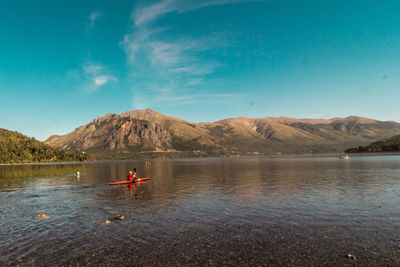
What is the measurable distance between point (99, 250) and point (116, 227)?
627 centimetres

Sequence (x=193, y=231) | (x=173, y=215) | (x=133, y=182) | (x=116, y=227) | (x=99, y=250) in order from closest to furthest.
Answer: (x=99, y=250) → (x=193, y=231) → (x=116, y=227) → (x=173, y=215) → (x=133, y=182)

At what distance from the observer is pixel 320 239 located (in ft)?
68.4

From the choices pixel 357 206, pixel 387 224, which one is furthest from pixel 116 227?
pixel 357 206

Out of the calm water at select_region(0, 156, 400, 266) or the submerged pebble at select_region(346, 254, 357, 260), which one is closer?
the submerged pebble at select_region(346, 254, 357, 260)

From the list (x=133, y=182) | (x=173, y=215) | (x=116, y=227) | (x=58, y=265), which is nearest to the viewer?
(x=58, y=265)

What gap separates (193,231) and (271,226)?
8.00 meters

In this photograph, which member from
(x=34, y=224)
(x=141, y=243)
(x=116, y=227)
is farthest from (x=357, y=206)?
(x=34, y=224)

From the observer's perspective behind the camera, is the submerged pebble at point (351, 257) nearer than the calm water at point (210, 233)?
Yes

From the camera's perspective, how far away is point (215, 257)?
1792cm

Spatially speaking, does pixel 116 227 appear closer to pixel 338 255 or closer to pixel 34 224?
pixel 34 224

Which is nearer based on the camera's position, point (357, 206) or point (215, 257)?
point (215, 257)

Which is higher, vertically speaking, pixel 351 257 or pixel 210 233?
pixel 210 233

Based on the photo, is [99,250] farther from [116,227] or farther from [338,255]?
[338,255]

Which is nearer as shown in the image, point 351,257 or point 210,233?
point 351,257
